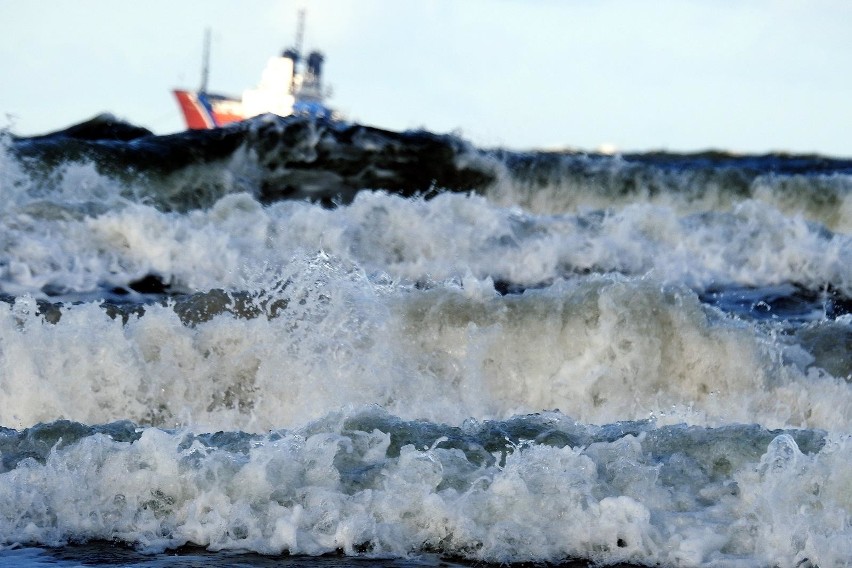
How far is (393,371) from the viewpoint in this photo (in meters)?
7.43

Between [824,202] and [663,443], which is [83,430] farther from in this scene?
[824,202]

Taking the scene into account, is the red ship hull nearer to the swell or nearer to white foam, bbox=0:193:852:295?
the swell

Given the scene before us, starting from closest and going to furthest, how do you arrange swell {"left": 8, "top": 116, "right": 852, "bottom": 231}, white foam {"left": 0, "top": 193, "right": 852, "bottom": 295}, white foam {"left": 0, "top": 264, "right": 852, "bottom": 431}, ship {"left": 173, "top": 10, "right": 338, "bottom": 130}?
1. white foam {"left": 0, "top": 264, "right": 852, "bottom": 431}
2. white foam {"left": 0, "top": 193, "right": 852, "bottom": 295}
3. swell {"left": 8, "top": 116, "right": 852, "bottom": 231}
4. ship {"left": 173, "top": 10, "right": 338, "bottom": 130}

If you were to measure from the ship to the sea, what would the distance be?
34123 millimetres

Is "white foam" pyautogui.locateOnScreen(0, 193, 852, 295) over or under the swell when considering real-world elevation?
under

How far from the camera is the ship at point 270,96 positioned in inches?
1906

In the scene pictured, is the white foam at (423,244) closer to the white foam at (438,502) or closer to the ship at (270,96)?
the white foam at (438,502)

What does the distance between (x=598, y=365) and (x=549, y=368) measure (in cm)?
25

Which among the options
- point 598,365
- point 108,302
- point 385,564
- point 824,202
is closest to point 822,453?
point 385,564

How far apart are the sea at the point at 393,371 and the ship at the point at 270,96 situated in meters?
34.1

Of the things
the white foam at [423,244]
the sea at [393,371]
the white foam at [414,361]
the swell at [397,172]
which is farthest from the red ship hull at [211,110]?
the white foam at [414,361]

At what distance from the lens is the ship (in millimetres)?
48406

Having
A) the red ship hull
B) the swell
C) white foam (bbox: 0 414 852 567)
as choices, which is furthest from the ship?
white foam (bbox: 0 414 852 567)

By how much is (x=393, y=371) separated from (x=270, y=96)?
4334 cm
